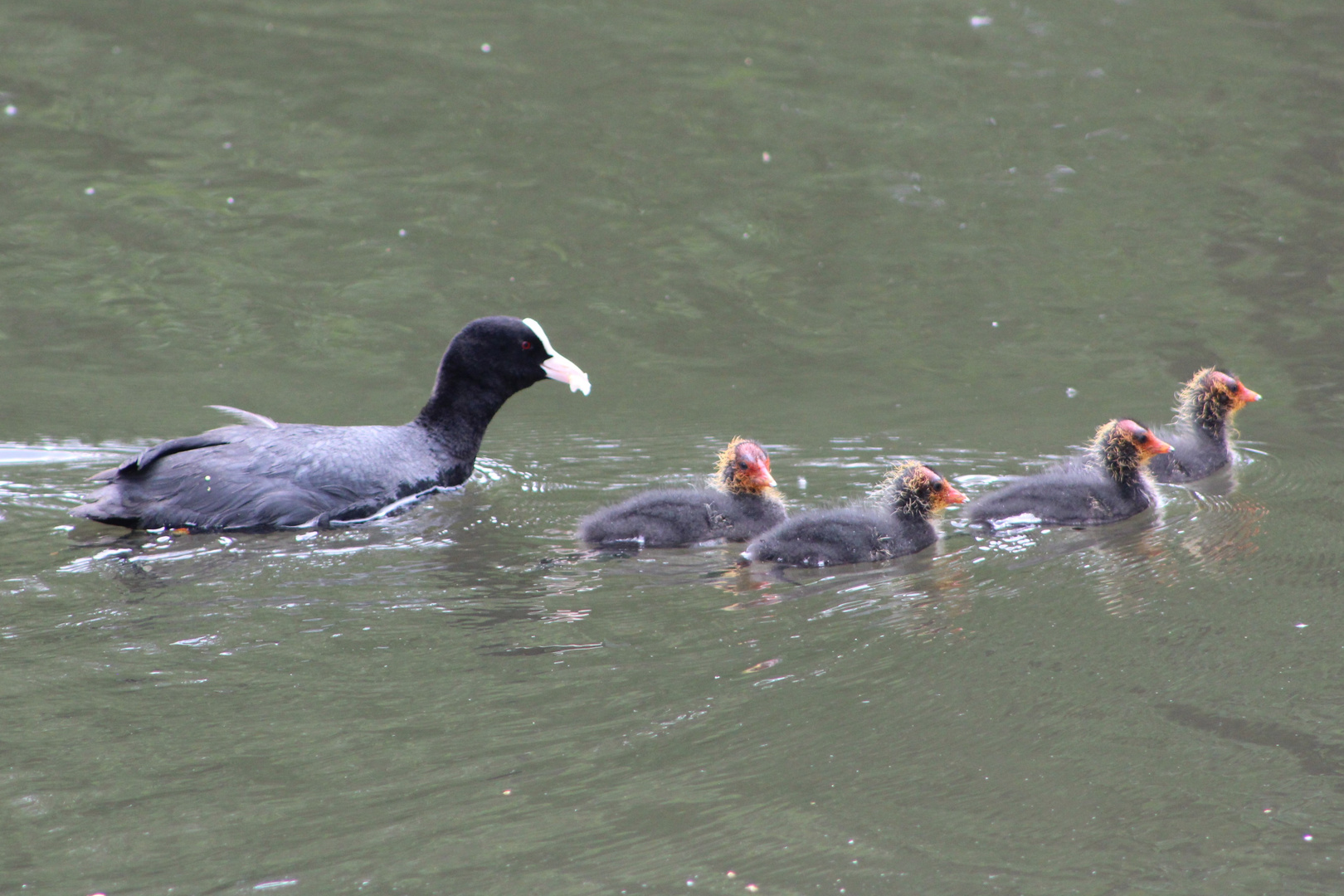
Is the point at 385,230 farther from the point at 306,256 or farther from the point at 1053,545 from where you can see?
the point at 1053,545

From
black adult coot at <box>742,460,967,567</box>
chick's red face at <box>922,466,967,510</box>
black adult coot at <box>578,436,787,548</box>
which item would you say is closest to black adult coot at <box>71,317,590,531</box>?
black adult coot at <box>578,436,787,548</box>

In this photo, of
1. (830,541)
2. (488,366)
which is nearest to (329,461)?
(488,366)

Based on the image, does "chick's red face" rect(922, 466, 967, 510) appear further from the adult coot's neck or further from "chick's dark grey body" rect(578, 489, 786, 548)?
the adult coot's neck

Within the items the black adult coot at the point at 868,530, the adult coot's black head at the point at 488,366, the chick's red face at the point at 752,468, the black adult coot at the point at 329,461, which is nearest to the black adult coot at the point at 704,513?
the chick's red face at the point at 752,468

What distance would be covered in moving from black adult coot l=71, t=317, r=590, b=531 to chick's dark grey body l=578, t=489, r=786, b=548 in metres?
1.38

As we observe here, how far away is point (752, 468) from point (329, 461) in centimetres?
219

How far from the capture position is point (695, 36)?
14.9 m

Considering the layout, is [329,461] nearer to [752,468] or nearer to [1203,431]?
[752,468]

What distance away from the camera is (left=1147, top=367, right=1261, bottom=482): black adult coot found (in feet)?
26.9

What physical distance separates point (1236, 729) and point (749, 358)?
6.18 meters

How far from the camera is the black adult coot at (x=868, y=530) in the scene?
645 centimetres

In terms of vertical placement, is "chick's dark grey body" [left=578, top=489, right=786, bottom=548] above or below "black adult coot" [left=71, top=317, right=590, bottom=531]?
below

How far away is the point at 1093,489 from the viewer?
7133mm

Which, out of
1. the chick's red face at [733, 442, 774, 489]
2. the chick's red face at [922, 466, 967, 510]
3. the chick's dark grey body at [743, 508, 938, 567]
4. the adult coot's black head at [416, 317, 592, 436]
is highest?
the adult coot's black head at [416, 317, 592, 436]
